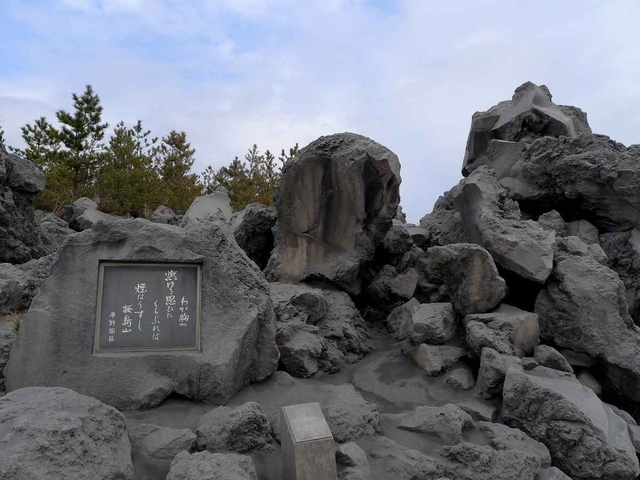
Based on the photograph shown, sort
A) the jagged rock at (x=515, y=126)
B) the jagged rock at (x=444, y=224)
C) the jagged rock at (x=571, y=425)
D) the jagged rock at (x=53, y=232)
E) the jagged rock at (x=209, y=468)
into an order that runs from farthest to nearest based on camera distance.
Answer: the jagged rock at (x=53, y=232), the jagged rock at (x=515, y=126), the jagged rock at (x=444, y=224), the jagged rock at (x=571, y=425), the jagged rock at (x=209, y=468)

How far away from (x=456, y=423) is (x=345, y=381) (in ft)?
5.35

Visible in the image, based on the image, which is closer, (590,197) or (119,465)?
(119,465)

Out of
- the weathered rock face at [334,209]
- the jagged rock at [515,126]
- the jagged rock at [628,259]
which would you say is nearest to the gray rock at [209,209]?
the weathered rock face at [334,209]

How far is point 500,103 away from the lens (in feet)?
35.8

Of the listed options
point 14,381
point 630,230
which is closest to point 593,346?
point 630,230

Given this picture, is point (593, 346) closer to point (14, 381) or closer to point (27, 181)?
point (14, 381)

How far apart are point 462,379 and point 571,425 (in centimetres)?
117

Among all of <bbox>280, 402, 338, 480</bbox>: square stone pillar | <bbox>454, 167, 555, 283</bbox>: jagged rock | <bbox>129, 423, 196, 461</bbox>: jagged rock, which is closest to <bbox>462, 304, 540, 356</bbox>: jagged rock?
<bbox>454, 167, 555, 283</bbox>: jagged rock

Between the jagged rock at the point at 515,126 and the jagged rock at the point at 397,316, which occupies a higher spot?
the jagged rock at the point at 515,126

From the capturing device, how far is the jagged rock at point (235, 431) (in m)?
3.67

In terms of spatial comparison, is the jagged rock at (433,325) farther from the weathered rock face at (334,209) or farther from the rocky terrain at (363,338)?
the weathered rock face at (334,209)

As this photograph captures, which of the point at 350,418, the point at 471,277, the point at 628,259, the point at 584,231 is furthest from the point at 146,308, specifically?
the point at 628,259

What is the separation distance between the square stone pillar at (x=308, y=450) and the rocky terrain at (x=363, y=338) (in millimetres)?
281

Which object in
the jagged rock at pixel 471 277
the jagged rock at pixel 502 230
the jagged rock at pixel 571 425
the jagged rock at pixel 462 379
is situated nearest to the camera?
the jagged rock at pixel 571 425
